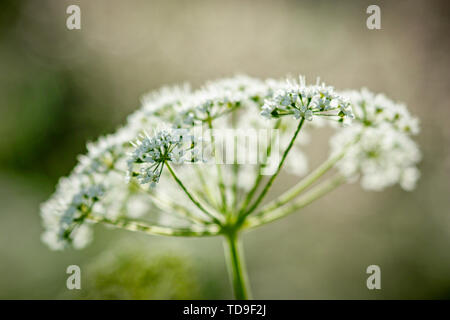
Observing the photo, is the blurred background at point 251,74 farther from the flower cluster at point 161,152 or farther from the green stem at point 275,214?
the flower cluster at point 161,152

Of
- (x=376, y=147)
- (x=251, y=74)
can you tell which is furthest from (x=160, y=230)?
(x=251, y=74)

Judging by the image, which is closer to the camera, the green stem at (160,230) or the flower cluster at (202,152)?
the flower cluster at (202,152)

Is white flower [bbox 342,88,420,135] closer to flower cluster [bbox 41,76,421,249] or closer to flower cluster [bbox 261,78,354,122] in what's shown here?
flower cluster [bbox 41,76,421,249]

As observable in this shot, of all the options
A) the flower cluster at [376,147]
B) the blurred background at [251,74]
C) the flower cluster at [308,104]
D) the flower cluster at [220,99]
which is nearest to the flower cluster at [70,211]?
the flower cluster at [220,99]

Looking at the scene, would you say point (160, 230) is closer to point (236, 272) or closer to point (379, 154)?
point (236, 272)

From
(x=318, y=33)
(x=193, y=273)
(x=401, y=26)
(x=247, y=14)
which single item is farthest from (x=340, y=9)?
(x=193, y=273)

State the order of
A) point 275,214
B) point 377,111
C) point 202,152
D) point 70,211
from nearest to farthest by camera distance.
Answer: point 202,152, point 70,211, point 275,214, point 377,111
